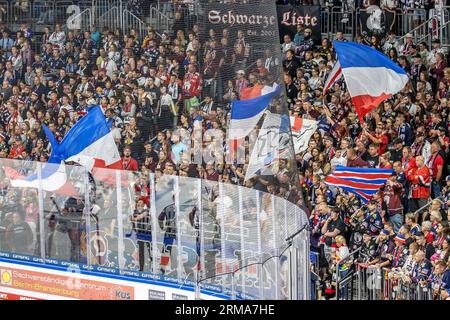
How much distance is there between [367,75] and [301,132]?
1.31 m

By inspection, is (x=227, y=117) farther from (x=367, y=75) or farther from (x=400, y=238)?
(x=367, y=75)

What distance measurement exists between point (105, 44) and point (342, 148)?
4293mm

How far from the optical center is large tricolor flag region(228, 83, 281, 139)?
733 inches

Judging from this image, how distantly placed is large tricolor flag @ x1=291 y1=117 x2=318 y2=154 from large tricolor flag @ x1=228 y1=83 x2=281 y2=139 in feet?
16.7

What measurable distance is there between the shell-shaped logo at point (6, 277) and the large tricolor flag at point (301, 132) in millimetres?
4886

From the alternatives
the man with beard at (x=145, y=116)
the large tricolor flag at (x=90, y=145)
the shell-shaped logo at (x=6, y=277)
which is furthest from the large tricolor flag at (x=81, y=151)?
the shell-shaped logo at (x=6, y=277)

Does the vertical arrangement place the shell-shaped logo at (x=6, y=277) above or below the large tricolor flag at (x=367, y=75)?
below

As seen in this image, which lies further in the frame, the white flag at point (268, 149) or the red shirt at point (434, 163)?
the red shirt at point (434, 163)

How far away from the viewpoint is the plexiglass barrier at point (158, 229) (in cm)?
1858

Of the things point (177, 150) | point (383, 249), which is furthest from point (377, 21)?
point (177, 150)

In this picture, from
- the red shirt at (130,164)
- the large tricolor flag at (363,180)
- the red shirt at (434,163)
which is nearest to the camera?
the red shirt at (130,164)

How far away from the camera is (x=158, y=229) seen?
19.8 metres

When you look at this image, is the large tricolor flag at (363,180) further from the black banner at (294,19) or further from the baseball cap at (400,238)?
the black banner at (294,19)
